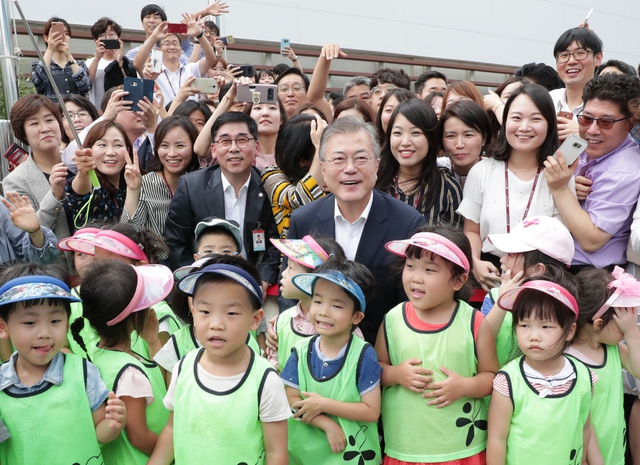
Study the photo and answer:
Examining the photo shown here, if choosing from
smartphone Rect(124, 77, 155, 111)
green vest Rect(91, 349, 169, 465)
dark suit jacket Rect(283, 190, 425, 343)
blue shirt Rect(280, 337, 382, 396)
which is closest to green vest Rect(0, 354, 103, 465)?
green vest Rect(91, 349, 169, 465)

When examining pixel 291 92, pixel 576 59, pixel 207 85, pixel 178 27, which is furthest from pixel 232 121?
pixel 178 27

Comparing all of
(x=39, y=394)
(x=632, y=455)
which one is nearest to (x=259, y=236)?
(x=39, y=394)

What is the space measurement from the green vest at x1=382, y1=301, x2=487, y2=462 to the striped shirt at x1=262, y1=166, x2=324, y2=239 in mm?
1130

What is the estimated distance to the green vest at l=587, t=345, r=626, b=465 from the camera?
8.96 feet

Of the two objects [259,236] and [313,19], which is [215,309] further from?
[313,19]

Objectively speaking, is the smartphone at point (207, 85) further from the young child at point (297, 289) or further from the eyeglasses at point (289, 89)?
the young child at point (297, 289)

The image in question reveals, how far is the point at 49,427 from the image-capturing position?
88.7 inches

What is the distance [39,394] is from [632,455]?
2699 mm

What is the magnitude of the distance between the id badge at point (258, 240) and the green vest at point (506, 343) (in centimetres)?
142

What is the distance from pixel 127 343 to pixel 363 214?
48.3 inches

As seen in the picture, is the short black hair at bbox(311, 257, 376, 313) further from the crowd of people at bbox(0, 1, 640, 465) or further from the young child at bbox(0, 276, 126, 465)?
the young child at bbox(0, 276, 126, 465)

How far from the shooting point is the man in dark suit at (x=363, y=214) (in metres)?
3.03

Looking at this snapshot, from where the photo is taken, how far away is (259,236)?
12.3 ft

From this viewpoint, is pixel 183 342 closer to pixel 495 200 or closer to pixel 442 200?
pixel 442 200
